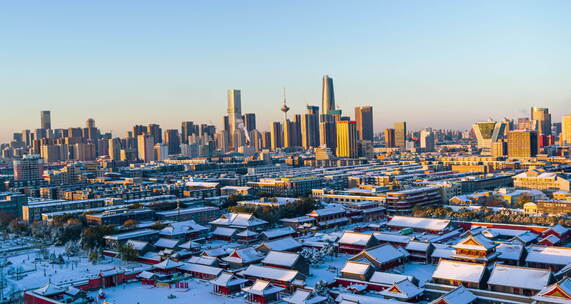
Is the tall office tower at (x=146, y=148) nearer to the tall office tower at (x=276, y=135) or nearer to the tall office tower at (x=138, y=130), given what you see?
the tall office tower at (x=138, y=130)

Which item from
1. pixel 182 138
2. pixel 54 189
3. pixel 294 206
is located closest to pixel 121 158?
pixel 182 138

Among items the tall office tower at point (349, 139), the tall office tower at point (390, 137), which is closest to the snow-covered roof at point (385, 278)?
the tall office tower at point (349, 139)

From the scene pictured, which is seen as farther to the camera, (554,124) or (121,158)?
(554,124)

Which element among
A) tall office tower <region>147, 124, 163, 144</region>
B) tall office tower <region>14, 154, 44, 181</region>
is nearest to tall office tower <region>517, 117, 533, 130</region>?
tall office tower <region>147, 124, 163, 144</region>

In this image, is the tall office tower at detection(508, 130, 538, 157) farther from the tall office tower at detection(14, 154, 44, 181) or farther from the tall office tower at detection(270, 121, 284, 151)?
the tall office tower at detection(270, 121, 284, 151)

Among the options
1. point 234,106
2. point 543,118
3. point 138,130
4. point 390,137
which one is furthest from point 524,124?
point 138,130

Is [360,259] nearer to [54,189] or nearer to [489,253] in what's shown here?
[489,253]
